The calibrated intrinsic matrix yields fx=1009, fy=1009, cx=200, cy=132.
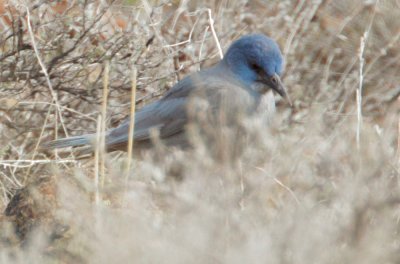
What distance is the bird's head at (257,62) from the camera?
490 centimetres

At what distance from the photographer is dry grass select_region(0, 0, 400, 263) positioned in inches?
104

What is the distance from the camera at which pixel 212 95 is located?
4.88 meters

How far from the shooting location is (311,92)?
249 inches

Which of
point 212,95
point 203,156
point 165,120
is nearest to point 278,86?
point 212,95

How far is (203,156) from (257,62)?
2031 millimetres

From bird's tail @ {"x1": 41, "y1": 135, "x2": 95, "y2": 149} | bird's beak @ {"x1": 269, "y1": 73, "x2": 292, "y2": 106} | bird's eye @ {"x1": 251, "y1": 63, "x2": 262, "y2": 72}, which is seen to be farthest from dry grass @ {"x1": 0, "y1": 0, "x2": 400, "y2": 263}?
bird's eye @ {"x1": 251, "y1": 63, "x2": 262, "y2": 72}

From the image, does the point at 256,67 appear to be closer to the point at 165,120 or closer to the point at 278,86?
the point at 278,86

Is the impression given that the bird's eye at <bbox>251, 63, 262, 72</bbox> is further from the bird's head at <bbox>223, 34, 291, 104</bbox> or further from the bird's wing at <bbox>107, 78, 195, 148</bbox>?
the bird's wing at <bbox>107, 78, 195, 148</bbox>

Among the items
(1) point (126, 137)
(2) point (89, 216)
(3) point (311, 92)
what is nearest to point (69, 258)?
(2) point (89, 216)

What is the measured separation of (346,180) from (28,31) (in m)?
2.47

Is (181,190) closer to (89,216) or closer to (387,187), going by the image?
(89,216)

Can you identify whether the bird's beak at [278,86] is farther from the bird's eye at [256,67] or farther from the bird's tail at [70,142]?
the bird's tail at [70,142]

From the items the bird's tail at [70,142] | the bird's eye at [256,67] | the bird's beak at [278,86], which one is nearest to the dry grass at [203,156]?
the bird's tail at [70,142]

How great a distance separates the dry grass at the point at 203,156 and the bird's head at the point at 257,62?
0.28m
